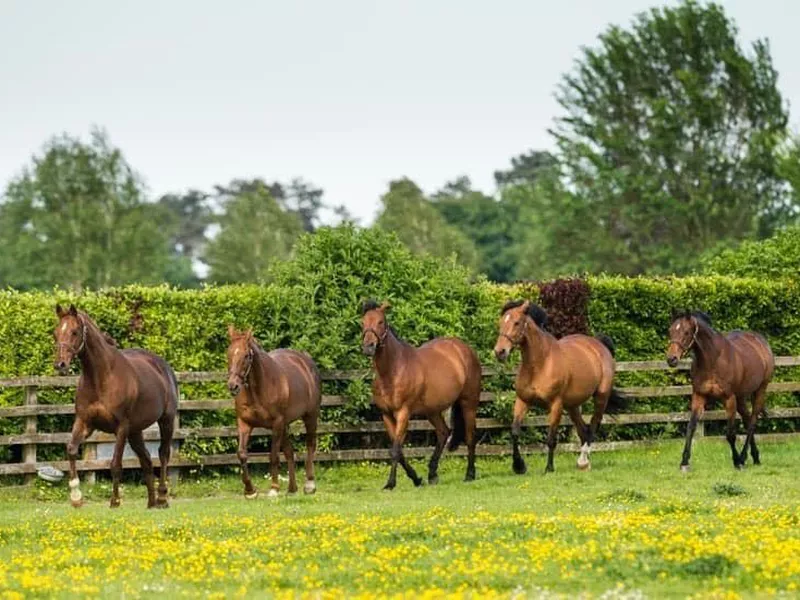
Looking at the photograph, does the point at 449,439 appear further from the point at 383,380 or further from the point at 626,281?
the point at 626,281

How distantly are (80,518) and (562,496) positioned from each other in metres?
5.60

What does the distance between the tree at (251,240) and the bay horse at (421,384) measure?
2260 inches

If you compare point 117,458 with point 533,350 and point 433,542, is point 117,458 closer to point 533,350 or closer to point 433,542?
point 433,542

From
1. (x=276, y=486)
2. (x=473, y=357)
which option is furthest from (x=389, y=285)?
(x=276, y=486)

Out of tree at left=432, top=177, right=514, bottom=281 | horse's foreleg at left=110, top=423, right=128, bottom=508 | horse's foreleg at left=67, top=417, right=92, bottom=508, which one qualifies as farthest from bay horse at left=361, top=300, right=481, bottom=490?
tree at left=432, top=177, right=514, bottom=281

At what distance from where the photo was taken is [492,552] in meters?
11.1

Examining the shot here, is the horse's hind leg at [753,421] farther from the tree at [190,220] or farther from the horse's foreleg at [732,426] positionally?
the tree at [190,220]

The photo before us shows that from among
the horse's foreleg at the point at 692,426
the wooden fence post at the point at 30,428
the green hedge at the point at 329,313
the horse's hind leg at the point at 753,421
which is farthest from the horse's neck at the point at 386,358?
the horse's hind leg at the point at 753,421

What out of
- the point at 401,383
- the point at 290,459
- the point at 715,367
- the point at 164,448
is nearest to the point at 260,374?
the point at 290,459

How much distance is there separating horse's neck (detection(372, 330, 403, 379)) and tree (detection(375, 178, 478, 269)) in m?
54.7

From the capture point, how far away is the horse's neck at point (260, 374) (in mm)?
17891

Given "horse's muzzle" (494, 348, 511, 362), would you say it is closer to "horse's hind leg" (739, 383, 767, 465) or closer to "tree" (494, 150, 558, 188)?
"horse's hind leg" (739, 383, 767, 465)

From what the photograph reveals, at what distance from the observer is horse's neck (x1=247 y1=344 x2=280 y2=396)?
17.9 m

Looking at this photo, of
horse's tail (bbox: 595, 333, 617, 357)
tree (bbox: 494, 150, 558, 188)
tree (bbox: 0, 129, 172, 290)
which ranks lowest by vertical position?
horse's tail (bbox: 595, 333, 617, 357)
